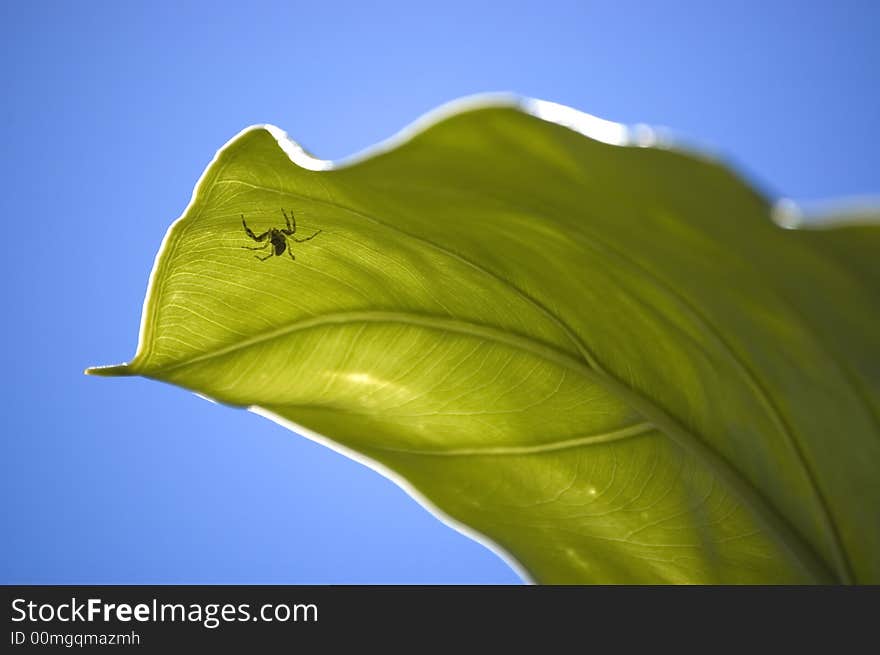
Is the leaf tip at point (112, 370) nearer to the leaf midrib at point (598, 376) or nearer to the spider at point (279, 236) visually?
the leaf midrib at point (598, 376)

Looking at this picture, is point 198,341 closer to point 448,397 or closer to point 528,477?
point 448,397

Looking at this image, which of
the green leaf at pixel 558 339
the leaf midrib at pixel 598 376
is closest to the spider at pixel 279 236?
the green leaf at pixel 558 339

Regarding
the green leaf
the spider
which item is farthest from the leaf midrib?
the spider

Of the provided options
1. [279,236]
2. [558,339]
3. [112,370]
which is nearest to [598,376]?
[558,339]

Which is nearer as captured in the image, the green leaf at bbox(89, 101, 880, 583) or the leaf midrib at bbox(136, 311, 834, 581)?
the green leaf at bbox(89, 101, 880, 583)

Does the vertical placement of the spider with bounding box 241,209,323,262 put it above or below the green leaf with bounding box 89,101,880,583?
above

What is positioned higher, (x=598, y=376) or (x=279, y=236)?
(x=279, y=236)

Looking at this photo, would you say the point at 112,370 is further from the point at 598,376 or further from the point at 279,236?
the point at 598,376

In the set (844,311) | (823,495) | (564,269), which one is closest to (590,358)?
(564,269)

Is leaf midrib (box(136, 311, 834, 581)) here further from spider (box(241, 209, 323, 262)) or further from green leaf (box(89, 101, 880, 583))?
spider (box(241, 209, 323, 262))
